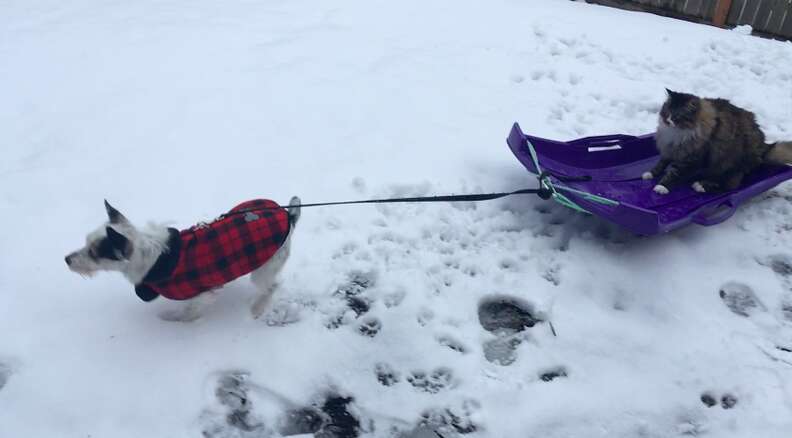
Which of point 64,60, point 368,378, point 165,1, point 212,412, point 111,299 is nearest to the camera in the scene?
point 212,412

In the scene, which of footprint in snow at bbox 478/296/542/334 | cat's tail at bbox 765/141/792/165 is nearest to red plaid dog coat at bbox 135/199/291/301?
footprint in snow at bbox 478/296/542/334

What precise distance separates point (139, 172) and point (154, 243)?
62.8 inches

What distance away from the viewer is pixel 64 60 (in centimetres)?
535

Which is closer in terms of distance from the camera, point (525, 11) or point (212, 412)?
point (212, 412)

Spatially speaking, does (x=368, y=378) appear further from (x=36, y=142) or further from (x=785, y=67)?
(x=785, y=67)

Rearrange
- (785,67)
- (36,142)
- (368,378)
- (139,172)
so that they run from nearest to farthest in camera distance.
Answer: (368,378) → (139,172) → (36,142) → (785,67)

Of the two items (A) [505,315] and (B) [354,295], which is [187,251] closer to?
(B) [354,295]

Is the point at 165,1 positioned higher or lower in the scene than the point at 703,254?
higher

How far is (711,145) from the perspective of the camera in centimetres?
376

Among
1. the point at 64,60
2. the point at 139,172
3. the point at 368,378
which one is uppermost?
the point at 64,60

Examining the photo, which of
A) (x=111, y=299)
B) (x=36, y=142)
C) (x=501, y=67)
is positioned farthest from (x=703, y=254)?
(x=36, y=142)

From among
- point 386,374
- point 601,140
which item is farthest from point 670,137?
point 386,374

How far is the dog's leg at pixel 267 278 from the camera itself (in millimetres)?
2984

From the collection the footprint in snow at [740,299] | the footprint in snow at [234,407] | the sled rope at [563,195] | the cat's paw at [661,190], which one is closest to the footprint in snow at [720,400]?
the footprint in snow at [740,299]
